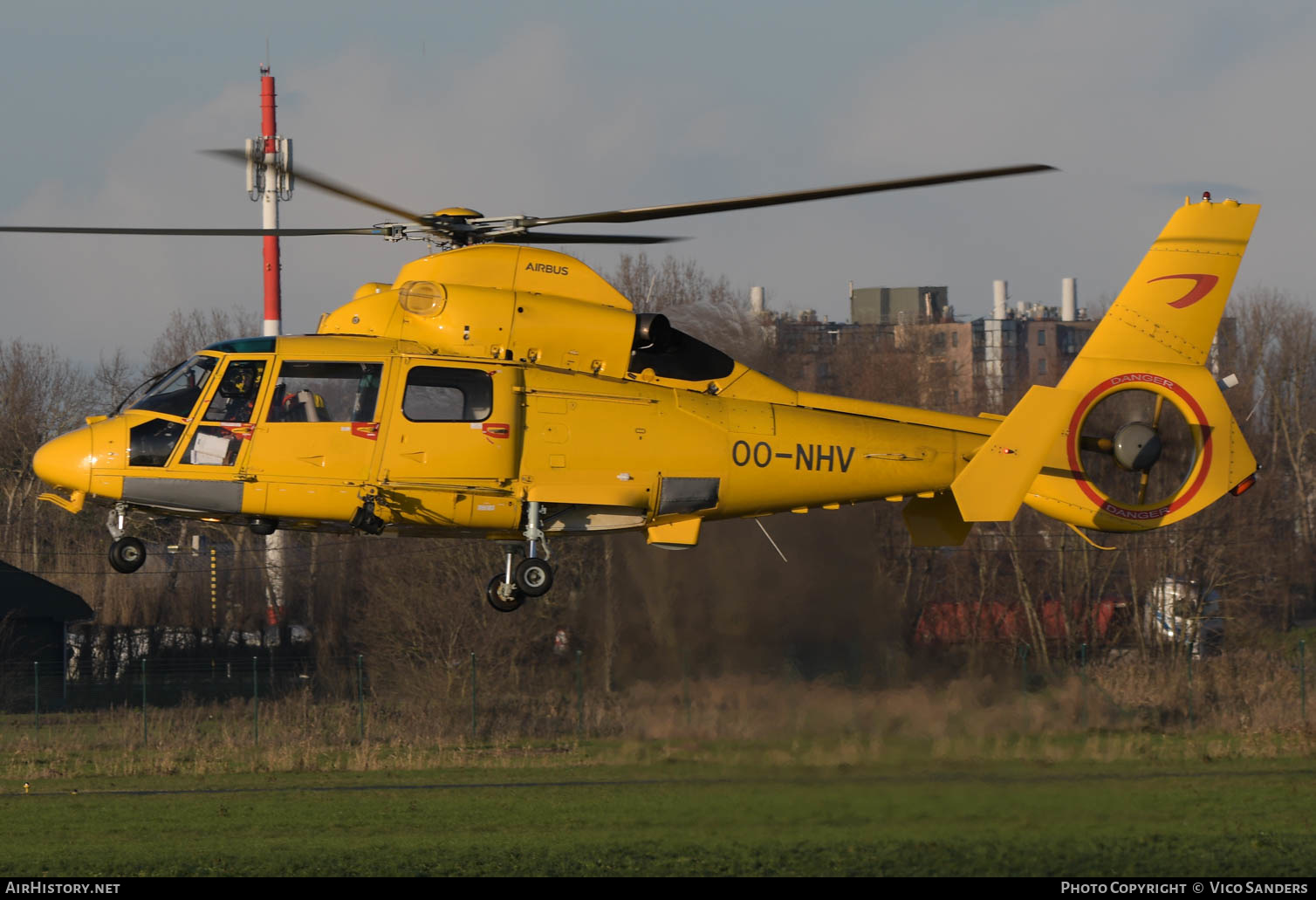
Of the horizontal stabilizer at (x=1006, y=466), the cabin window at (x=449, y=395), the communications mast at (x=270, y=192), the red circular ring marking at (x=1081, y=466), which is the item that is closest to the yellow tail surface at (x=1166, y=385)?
the red circular ring marking at (x=1081, y=466)

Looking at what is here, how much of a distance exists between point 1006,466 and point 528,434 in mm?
5113

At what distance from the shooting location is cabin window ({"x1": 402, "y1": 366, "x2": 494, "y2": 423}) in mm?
15609

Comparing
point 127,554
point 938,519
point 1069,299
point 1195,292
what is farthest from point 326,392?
point 1069,299

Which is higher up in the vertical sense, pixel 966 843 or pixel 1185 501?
Result: pixel 1185 501

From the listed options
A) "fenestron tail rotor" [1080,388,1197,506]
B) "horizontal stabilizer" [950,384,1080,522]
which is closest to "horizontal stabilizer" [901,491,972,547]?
"horizontal stabilizer" [950,384,1080,522]

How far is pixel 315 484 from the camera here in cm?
1540

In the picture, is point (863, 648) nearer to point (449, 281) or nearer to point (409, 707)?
point (449, 281)

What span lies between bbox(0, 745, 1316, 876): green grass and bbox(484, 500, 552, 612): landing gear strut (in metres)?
2.88

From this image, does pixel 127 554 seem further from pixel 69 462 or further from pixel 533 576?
pixel 533 576

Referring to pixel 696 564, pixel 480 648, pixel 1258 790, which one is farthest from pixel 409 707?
pixel 1258 790

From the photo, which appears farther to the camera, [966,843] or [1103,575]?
[1103,575]

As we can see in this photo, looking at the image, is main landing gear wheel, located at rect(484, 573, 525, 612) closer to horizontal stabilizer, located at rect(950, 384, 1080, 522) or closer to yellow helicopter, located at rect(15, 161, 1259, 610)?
yellow helicopter, located at rect(15, 161, 1259, 610)

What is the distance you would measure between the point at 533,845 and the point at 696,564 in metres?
7.77

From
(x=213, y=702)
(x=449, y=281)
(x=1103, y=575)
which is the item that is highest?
(x=449, y=281)
